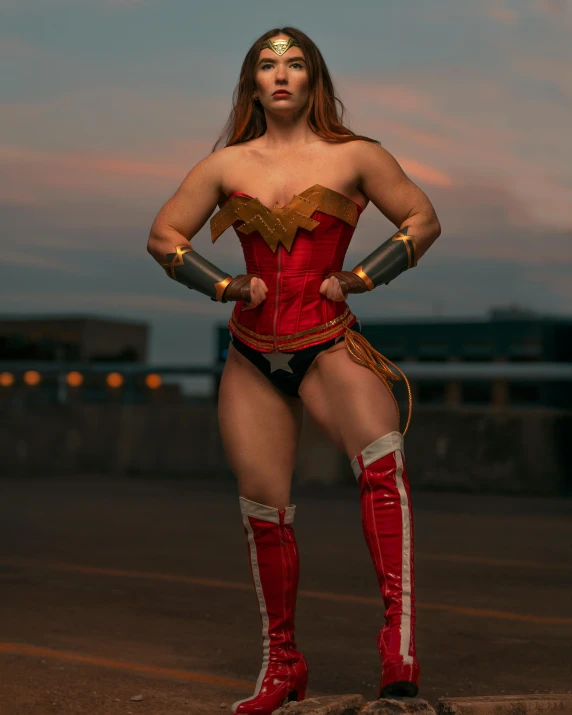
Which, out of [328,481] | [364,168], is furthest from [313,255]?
[328,481]

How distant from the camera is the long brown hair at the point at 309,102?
416 centimetres

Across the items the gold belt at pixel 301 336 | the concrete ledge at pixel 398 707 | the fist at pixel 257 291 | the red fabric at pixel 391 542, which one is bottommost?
the concrete ledge at pixel 398 707

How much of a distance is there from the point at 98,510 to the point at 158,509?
526mm

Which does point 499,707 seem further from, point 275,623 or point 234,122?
point 234,122

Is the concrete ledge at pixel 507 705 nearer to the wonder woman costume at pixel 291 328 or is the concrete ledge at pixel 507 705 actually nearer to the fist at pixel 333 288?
the wonder woman costume at pixel 291 328

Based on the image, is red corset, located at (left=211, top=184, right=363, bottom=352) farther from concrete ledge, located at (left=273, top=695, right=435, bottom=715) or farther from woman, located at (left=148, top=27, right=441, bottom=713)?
concrete ledge, located at (left=273, top=695, right=435, bottom=715)

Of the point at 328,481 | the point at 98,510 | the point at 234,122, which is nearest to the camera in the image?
the point at 234,122

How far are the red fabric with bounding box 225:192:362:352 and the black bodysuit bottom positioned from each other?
0.08ft

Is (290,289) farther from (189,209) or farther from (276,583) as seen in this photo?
(276,583)

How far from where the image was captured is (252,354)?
403 cm

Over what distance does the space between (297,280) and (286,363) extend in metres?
0.27

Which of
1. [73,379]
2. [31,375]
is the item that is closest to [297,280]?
[73,379]

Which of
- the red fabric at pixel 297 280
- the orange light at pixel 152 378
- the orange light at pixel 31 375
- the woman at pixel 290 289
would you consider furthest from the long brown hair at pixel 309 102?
the orange light at pixel 31 375

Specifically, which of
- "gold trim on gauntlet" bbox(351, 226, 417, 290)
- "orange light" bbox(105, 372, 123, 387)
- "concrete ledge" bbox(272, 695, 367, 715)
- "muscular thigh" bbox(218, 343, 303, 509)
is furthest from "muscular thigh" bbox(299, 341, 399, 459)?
"orange light" bbox(105, 372, 123, 387)
